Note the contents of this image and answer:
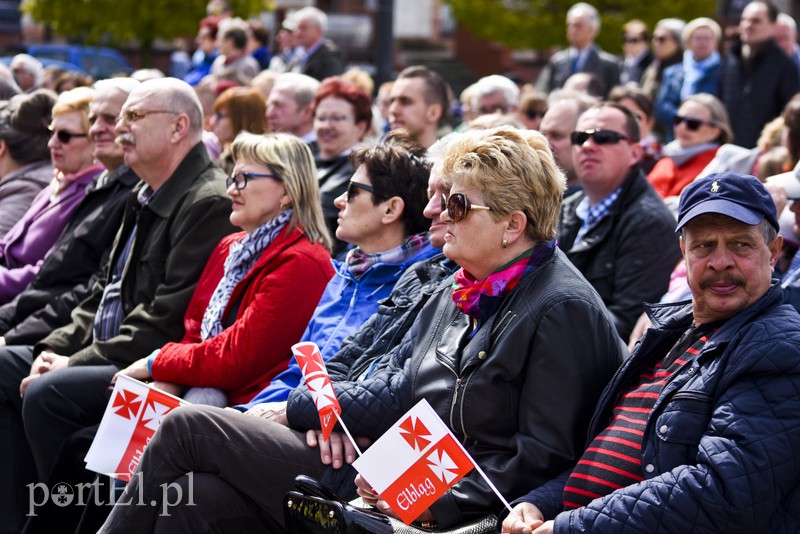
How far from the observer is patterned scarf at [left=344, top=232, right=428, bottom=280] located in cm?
478

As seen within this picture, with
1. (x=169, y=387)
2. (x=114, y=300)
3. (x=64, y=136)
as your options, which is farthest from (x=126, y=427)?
(x=64, y=136)

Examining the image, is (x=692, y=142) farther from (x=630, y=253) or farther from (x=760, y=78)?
(x=760, y=78)

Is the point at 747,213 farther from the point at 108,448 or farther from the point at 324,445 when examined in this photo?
the point at 108,448

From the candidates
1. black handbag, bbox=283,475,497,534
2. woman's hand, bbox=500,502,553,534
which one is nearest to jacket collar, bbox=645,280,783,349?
woman's hand, bbox=500,502,553,534

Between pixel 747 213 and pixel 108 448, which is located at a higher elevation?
pixel 747 213

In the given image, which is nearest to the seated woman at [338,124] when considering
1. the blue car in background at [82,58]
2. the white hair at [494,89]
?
the white hair at [494,89]

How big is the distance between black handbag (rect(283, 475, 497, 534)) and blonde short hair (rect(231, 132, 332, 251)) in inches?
67.4

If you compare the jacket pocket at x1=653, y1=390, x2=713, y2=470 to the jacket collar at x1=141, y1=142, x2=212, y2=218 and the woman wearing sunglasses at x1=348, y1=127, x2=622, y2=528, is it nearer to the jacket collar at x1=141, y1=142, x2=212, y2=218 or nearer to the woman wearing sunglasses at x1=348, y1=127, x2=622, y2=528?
the woman wearing sunglasses at x1=348, y1=127, x2=622, y2=528

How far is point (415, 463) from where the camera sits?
3.46 m

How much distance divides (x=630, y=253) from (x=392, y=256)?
4.52 feet

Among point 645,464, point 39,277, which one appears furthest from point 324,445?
point 39,277

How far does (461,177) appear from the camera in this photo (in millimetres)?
3820

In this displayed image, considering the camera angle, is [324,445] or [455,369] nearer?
[455,369]

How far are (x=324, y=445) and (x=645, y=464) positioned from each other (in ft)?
4.32
